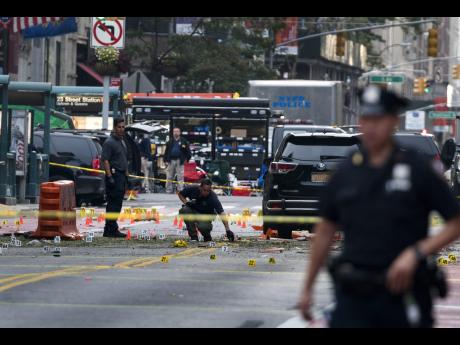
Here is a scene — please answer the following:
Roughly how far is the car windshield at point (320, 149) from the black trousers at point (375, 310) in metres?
14.8

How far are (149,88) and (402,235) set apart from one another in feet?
123

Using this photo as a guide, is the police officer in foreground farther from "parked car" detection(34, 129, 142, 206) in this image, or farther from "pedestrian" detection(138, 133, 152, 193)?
"pedestrian" detection(138, 133, 152, 193)

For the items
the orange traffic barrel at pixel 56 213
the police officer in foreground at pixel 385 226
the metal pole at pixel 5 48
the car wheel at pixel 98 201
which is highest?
the metal pole at pixel 5 48

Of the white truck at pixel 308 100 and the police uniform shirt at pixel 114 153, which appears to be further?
the white truck at pixel 308 100

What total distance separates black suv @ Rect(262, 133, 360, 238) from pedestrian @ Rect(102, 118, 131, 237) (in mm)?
2216

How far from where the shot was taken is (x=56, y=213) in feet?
71.9

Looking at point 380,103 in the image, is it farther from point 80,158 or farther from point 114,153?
point 80,158

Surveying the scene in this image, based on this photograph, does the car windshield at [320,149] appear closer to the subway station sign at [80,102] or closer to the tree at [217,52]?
the subway station sign at [80,102]

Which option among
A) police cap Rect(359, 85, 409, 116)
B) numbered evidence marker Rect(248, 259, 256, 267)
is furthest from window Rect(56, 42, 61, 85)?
police cap Rect(359, 85, 409, 116)

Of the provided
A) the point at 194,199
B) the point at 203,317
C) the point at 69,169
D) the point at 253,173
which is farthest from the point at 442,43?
the point at 203,317

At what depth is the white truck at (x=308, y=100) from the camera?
4803 cm

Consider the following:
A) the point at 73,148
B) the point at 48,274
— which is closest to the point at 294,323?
the point at 48,274

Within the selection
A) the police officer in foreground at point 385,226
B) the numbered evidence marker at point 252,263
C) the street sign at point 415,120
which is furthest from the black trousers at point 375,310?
the street sign at point 415,120

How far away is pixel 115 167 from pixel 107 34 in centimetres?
1889
